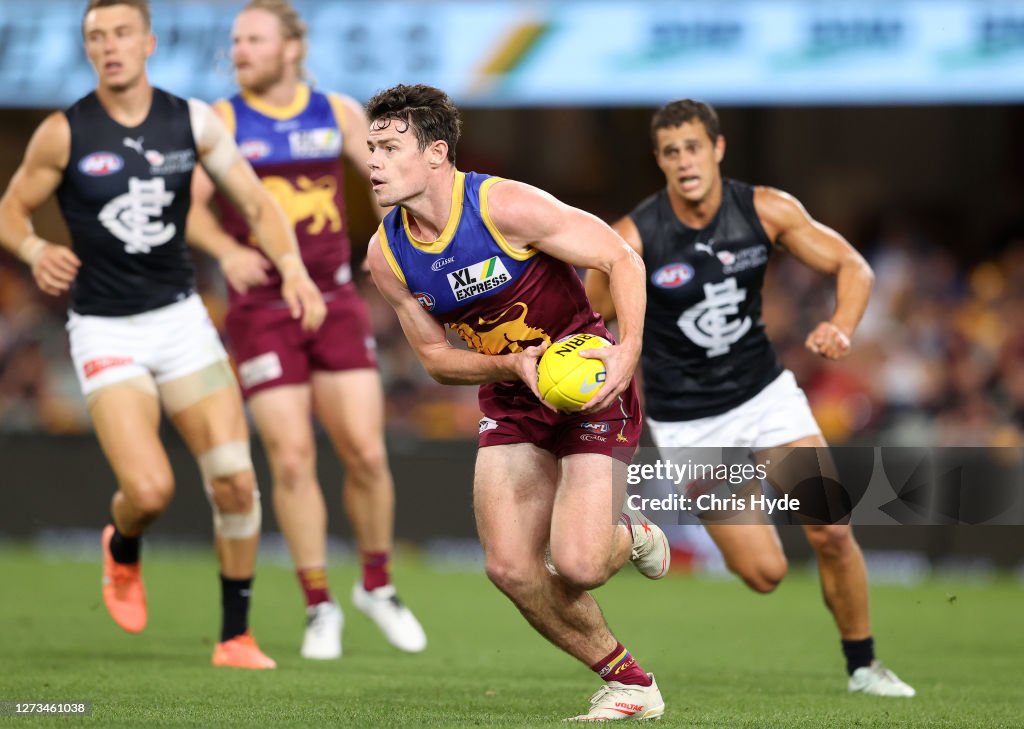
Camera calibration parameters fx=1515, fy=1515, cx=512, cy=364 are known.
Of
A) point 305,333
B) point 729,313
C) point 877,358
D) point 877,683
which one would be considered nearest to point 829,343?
point 729,313

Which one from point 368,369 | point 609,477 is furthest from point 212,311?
point 609,477

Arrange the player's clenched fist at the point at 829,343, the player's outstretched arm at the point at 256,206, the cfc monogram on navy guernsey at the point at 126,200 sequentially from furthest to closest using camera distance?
the player's outstretched arm at the point at 256,206
the cfc monogram on navy guernsey at the point at 126,200
the player's clenched fist at the point at 829,343

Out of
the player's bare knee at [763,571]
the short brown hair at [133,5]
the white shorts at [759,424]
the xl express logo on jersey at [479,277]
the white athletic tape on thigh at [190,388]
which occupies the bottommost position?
the player's bare knee at [763,571]

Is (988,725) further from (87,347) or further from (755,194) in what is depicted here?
(87,347)

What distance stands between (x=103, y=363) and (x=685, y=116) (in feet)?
9.48

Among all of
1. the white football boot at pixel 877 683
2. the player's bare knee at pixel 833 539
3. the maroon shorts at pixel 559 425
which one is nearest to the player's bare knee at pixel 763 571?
the player's bare knee at pixel 833 539

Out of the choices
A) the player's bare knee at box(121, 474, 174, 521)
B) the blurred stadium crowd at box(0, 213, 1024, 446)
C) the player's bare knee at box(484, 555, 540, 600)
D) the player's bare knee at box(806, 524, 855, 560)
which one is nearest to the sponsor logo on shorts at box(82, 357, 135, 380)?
the player's bare knee at box(121, 474, 174, 521)

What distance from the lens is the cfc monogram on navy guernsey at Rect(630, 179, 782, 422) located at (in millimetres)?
7000

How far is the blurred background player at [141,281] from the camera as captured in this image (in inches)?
269

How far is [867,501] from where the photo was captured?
9.50 m

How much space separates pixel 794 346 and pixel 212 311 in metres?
5.67

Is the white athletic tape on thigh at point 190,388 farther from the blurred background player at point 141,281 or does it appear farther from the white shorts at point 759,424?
the white shorts at point 759,424

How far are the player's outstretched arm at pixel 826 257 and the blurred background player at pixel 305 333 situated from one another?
94.4 inches

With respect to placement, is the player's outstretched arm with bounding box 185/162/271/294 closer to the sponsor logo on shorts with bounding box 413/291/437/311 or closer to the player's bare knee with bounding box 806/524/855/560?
the sponsor logo on shorts with bounding box 413/291/437/311
